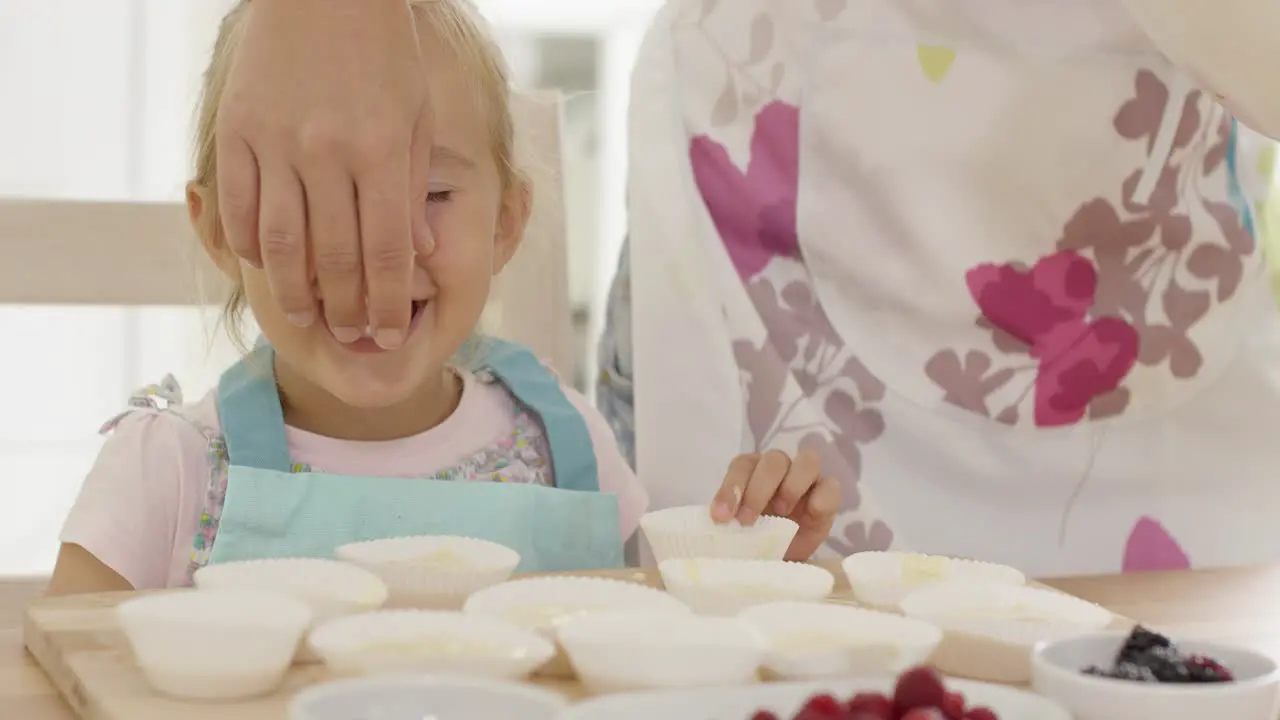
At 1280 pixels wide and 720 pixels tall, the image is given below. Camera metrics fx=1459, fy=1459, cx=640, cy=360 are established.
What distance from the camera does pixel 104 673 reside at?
2.43 feet

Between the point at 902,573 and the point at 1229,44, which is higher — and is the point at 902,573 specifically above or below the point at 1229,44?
below

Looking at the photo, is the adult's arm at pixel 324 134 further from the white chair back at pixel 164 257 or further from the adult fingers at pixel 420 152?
the white chair back at pixel 164 257

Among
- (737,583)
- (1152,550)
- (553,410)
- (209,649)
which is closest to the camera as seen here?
(209,649)

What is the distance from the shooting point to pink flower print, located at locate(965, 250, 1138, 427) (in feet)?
4.77

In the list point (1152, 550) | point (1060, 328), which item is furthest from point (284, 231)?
point (1152, 550)

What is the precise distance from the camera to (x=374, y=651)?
0.72 metres

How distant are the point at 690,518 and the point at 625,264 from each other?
0.54 m

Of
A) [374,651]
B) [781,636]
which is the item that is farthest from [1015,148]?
[374,651]

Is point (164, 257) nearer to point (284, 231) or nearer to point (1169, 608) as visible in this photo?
point (284, 231)

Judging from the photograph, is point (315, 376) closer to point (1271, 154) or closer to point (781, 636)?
point (781, 636)

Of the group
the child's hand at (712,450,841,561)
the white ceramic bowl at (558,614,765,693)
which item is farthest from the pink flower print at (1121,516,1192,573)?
the white ceramic bowl at (558,614,765,693)

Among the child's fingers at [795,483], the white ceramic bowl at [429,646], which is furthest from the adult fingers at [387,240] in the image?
the child's fingers at [795,483]

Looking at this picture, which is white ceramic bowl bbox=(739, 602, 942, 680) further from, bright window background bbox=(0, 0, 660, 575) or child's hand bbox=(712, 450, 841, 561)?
bright window background bbox=(0, 0, 660, 575)

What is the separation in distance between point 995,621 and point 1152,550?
80 centimetres
